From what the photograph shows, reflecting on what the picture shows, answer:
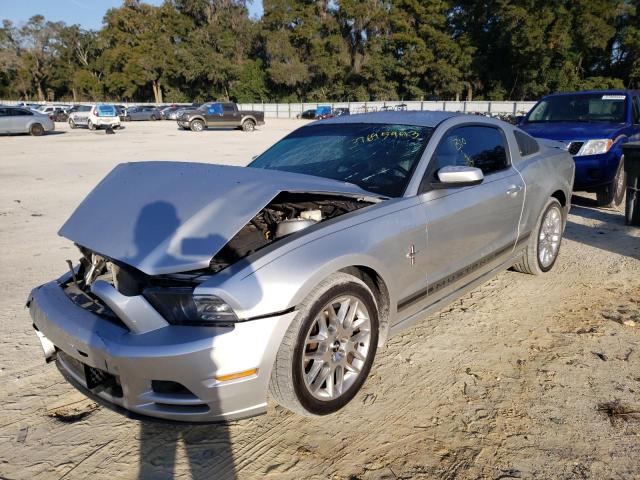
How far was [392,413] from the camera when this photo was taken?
9.01ft

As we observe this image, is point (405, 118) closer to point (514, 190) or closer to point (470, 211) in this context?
point (470, 211)

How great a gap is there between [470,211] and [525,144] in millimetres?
1458

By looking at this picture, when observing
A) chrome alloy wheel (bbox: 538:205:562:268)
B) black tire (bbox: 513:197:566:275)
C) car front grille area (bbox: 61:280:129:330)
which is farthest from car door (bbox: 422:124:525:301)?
car front grille area (bbox: 61:280:129:330)

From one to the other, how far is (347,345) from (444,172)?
1268mm

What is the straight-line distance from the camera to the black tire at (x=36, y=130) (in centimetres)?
2450

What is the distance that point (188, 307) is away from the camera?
7.68 feet

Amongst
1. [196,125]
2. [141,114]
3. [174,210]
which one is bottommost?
[174,210]

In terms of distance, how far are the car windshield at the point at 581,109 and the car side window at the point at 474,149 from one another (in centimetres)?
472

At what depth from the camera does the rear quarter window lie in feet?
14.7

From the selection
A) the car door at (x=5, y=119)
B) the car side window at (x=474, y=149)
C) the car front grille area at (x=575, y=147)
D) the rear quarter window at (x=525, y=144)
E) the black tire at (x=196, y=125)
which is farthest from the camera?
the black tire at (x=196, y=125)

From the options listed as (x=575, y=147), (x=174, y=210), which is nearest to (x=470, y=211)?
(x=174, y=210)

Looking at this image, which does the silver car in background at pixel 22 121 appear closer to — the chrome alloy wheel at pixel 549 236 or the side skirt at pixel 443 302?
the chrome alloy wheel at pixel 549 236

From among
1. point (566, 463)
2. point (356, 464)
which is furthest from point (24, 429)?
point (566, 463)

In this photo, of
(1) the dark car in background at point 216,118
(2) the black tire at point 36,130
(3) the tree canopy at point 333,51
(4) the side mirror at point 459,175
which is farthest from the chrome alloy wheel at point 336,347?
(3) the tree canopy at point 333,51
